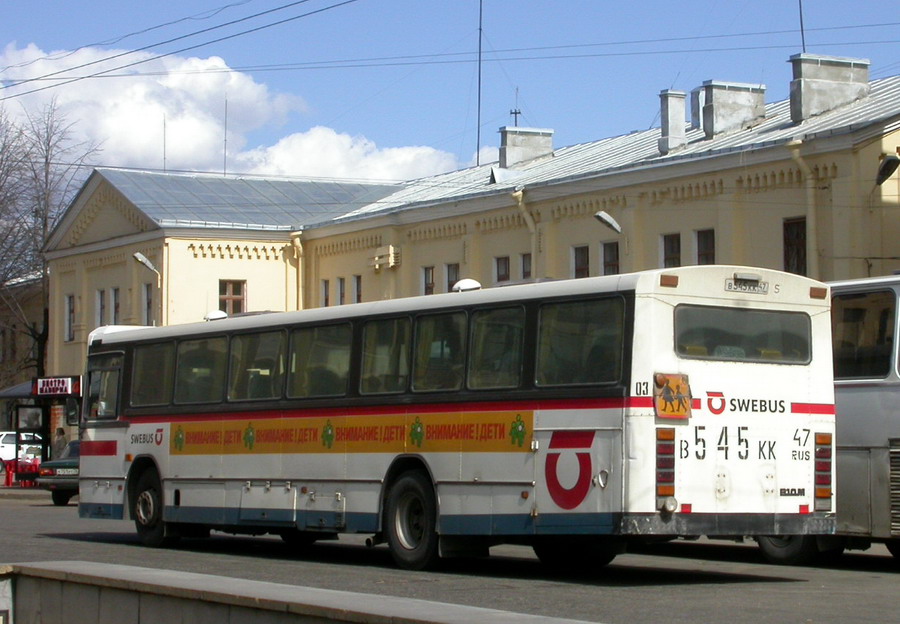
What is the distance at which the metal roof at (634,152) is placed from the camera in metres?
31.7

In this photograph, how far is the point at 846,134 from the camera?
96.1ft

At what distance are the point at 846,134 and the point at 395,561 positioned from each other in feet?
53.1

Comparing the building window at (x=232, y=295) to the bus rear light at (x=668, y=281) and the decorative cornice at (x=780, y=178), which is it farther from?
the bus rear light at (x=668, y=281)

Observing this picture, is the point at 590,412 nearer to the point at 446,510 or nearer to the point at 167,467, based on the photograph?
the point at 446,510

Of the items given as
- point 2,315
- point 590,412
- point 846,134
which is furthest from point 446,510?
point 2,315

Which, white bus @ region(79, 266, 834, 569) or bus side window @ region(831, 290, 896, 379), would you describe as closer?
white bus @ region(79, 266, 834, 569)

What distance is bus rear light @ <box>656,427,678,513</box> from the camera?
45.6ft

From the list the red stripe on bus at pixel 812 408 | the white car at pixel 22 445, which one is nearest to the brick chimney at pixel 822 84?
the red stripe on bus at pixel 812 408

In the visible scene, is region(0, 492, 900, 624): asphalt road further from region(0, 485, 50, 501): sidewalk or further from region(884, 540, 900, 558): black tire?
region(0, 485, 50, 501): sidewalk

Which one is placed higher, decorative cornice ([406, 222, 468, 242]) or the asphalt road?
decorative cornice ([406, 222, 468, 242])

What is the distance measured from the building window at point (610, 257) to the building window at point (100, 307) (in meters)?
22.8

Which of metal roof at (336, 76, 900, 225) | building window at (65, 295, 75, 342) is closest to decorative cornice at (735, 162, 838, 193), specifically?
metal roof at (336, 76, 900, 225)

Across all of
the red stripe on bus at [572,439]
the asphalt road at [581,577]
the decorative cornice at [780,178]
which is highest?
the decorative cornice at [780,178]

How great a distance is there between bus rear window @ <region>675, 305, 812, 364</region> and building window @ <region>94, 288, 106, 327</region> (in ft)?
135
